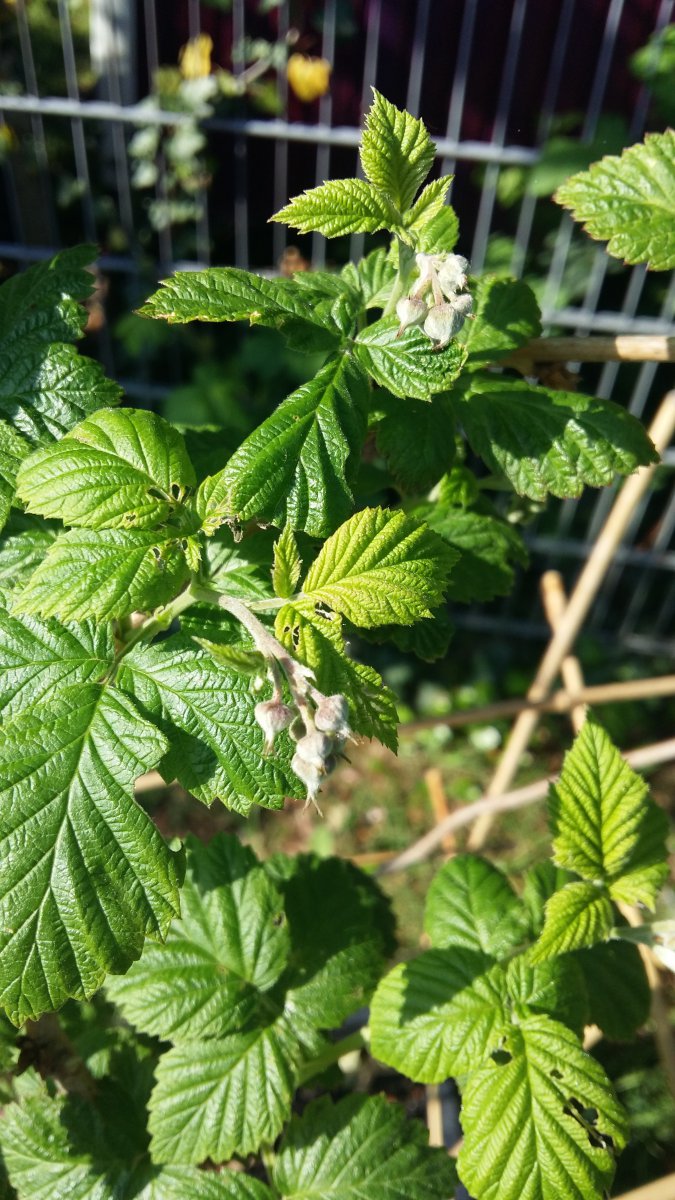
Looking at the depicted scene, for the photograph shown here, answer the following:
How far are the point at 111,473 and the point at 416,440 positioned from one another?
38 cm

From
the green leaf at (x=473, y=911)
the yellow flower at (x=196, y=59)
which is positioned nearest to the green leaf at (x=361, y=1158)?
the green leaf at (x=473, y=911)

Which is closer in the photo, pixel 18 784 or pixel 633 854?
pixel 18 784

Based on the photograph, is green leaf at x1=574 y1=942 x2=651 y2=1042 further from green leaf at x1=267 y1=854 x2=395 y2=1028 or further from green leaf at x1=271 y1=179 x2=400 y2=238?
green leaf at x1=271 y1=179 x2=400 y2=238

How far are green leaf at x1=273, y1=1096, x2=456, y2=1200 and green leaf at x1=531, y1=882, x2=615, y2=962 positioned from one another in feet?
1.33

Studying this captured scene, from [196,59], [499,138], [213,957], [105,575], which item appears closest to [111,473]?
[105,575]

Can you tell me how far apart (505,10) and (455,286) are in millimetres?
3814

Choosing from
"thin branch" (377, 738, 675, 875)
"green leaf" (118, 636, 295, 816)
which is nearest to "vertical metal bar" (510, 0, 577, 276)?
"thin branch" (377, 738, 675, 875)

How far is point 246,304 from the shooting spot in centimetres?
110

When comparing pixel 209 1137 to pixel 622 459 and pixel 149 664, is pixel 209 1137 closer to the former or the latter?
pixel 149 664

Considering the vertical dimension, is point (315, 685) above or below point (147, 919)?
above

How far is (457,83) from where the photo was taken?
384 cm

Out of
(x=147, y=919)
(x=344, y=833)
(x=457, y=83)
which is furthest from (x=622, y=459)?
(x=457, y=83)

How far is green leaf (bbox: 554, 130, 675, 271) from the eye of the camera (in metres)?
1.34

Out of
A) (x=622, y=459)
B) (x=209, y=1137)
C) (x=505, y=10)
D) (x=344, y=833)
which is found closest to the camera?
(x=622, y=459)
